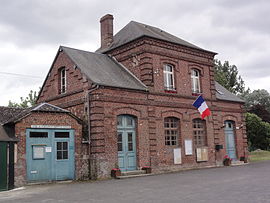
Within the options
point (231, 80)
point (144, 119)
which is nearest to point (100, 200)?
point (144, 119)

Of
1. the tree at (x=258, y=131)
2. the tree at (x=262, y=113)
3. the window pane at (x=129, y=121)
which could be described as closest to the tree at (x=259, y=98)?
the tree at (x=262, y=113)

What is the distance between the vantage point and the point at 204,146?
2089 centimetres

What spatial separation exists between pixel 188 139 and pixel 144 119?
358 centimetres

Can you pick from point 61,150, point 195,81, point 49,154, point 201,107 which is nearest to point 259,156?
point 195,81

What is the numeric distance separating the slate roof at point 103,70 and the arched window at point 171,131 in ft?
8.62

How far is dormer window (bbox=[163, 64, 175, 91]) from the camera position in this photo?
64.8 ft

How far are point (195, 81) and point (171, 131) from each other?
4274 mm

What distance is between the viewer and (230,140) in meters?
23.4

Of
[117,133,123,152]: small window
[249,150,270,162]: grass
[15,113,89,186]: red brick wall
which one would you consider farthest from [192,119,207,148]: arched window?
[15,113,89,186]: red brick wall

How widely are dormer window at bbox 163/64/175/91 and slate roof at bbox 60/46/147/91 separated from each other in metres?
1.81

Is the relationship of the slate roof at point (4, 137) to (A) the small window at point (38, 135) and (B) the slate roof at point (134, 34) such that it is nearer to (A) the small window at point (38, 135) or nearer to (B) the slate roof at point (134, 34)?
(A) the small window at point (38, 135)

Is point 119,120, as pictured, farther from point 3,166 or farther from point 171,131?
point 3,166

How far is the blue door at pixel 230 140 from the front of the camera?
2309cm

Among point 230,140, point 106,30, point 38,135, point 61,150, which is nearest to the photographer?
point 38,135
